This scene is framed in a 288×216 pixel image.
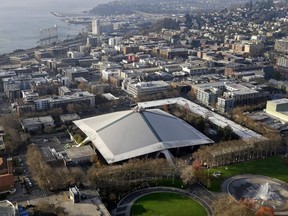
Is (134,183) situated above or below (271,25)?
below

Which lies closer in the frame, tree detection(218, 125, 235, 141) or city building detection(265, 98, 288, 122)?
tree detection(218, 125, 235, 141)

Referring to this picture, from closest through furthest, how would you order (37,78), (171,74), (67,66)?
(37,78) → (171,74) → (67,66)

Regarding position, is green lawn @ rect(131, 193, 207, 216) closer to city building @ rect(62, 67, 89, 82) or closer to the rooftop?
the rooftop

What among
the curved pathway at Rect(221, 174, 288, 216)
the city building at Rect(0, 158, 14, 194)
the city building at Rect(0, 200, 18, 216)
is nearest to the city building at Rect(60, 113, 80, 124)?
the city building at Rect(0, 158, 14, 194)

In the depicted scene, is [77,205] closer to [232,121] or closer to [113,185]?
[113,185]

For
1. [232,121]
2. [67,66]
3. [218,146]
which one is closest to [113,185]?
[218,146]
